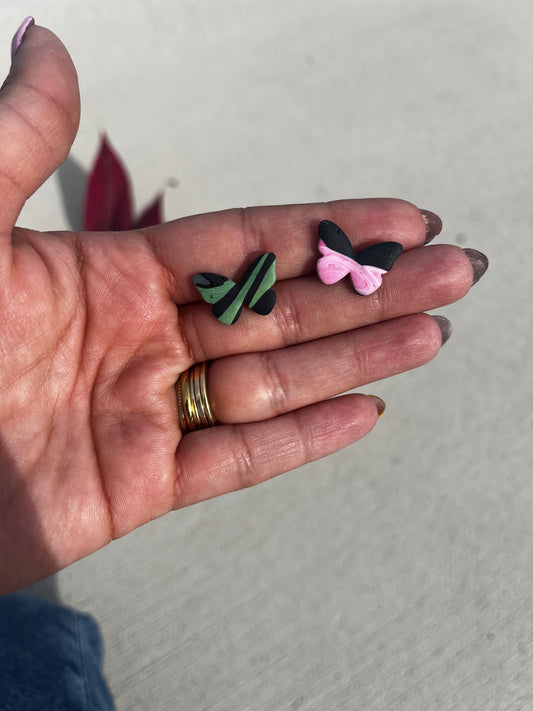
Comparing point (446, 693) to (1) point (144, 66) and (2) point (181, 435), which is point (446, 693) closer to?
(2) point (181, 435)

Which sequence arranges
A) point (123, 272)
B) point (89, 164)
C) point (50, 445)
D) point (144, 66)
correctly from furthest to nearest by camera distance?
point (144, 66) < point (89, 164) < point (123, 272) < point (50, 445)

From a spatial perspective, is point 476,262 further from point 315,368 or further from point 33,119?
point 33,119

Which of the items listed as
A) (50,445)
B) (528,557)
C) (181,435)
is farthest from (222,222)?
(528,557)

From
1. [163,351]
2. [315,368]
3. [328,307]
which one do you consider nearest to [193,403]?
[163,351]

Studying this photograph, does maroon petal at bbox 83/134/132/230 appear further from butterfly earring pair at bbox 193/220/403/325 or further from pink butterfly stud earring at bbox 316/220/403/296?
pink butterfly stud earring at bbox 316/220/403/296

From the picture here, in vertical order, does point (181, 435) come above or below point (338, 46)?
below

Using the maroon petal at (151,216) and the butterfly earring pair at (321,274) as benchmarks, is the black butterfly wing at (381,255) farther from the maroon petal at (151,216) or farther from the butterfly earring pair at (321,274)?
the maroon petal at (151,216)
